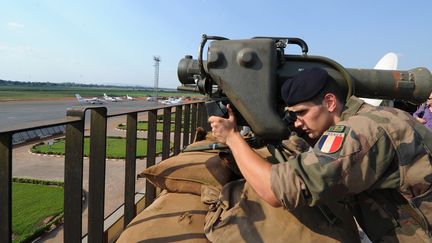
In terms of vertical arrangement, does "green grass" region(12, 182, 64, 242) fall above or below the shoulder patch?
below

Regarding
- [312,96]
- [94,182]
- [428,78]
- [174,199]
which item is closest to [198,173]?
[174,199]

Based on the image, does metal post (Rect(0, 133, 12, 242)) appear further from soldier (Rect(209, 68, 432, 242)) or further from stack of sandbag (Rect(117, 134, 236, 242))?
soldier (Rect(209, 68, 432, 242))

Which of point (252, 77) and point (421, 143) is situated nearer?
point (421, 143)

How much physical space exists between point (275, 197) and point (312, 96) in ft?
1.43

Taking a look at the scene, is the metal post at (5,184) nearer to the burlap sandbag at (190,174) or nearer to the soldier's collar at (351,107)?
the burlap sandbag at (190,174)

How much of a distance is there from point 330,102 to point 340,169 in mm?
322

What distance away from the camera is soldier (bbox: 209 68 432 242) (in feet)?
4.55

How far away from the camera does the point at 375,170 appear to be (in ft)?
4.62

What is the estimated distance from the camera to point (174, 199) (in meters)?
2.21

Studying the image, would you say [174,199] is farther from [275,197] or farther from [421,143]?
[421,143]

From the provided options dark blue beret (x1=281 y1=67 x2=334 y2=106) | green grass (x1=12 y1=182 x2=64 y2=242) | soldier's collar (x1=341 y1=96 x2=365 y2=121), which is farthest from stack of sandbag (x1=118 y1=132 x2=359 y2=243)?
green grass (x1=12 y1=182 x2=64 y2=242)

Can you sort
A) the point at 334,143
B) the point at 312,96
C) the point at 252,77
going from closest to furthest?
1. the point at 334,143
2. the point at 312,96
3. the point at 252,77

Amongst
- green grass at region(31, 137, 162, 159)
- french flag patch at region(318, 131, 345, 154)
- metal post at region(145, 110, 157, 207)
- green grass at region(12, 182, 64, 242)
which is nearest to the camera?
french flag patch at region(318, 131, 345, 154)

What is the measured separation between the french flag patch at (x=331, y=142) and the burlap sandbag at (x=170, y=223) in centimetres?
80
